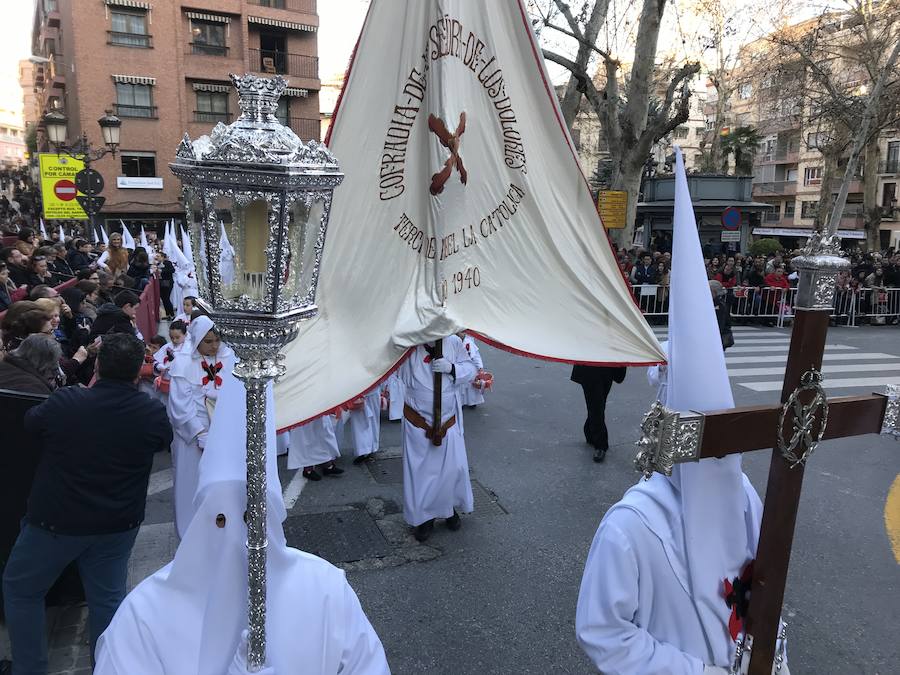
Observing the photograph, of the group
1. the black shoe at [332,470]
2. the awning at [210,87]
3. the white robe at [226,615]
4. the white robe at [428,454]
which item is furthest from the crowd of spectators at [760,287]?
the awning at [210,87]

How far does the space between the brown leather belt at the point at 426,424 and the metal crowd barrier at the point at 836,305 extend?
12232mm

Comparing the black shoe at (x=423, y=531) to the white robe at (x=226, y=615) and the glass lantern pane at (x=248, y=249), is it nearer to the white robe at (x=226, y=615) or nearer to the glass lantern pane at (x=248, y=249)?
the white robe at (x=226, y=615)

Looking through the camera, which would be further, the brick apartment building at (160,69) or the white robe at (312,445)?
the brick apartment building at (160,69)

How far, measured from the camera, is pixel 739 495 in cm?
200

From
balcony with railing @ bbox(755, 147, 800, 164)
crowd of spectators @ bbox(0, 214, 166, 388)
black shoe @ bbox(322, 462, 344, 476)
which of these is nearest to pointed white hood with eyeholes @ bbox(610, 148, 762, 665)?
crowd of spectators @ bbox(0, 214, 166, 388)

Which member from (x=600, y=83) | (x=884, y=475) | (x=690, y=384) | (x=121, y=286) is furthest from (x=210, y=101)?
(x=690, y=384)

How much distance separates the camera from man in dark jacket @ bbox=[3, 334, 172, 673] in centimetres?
305

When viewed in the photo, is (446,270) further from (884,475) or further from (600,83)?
(600,83)

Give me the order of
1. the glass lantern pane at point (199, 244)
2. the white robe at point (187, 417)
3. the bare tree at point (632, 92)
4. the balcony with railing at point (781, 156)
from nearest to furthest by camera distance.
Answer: the glass lantern pane at point (199, 244), the white robe at point (187, 417), the bare tree at point (632, 92), the balcony with railing at point (781, 156)

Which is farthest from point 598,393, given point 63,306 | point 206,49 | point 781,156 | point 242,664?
point 781,156

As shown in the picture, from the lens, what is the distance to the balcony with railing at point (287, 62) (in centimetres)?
3128

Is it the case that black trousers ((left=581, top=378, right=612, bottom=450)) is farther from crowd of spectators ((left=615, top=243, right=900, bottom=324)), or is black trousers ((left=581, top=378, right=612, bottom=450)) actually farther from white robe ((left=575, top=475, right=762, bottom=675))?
crowd of spectators ((left=615, top=243, right=900, bottom=324))

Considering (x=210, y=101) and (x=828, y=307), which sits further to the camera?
(x=210, y=101)

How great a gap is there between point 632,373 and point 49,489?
900cm
